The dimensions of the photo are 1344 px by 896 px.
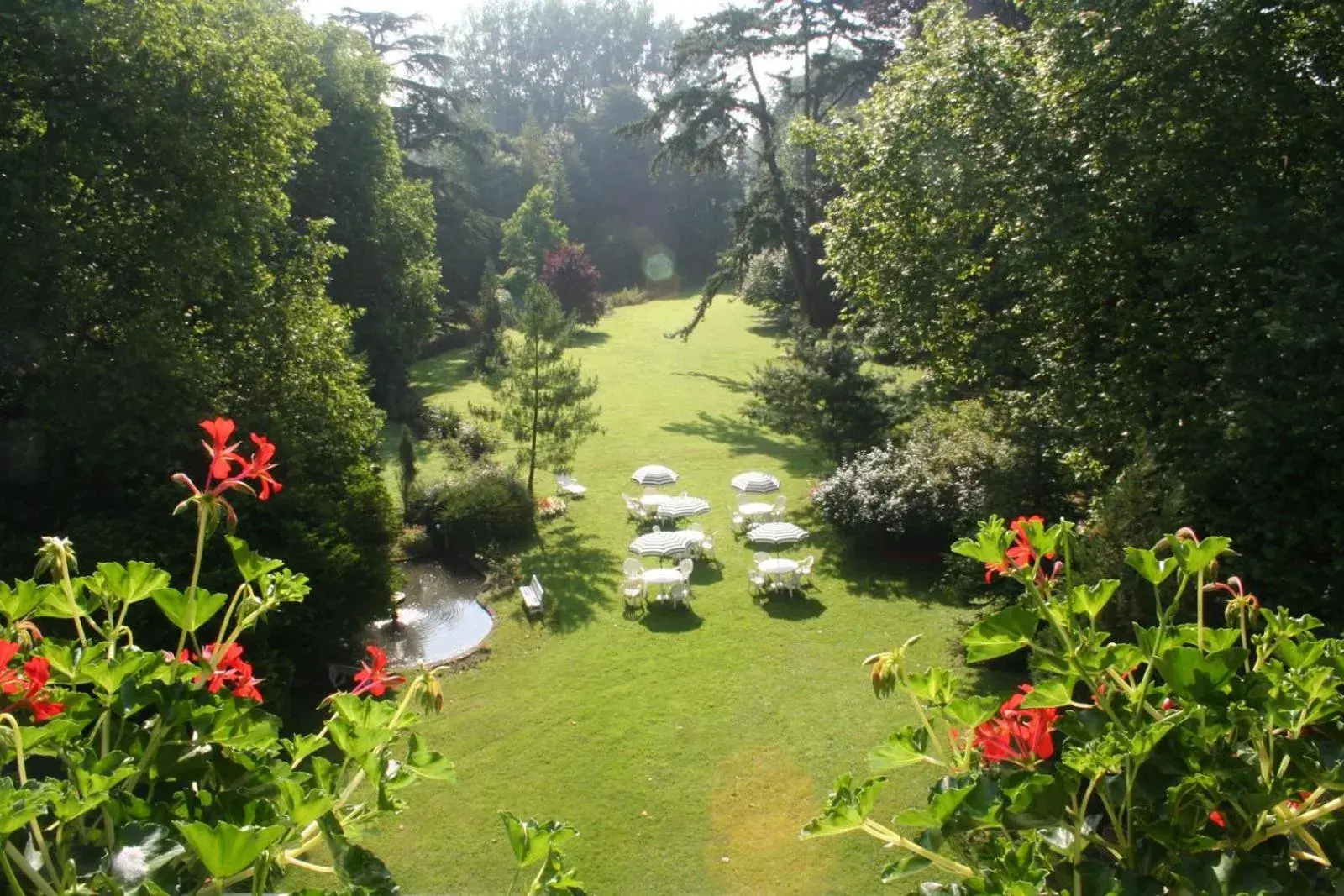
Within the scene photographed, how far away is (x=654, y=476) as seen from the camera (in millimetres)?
19484

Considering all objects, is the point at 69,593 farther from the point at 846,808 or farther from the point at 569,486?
the point at 569,486

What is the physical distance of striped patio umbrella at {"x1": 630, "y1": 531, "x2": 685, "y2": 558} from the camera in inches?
615

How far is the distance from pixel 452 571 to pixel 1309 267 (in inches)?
557

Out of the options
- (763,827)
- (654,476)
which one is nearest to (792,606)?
(654,476)

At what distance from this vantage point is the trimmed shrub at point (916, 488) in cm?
1523

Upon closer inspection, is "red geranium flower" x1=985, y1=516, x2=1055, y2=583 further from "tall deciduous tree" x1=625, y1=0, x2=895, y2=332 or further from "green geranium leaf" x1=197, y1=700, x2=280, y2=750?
"tall deciduous tree" x1=625, y1=0, x2=895, y2=332

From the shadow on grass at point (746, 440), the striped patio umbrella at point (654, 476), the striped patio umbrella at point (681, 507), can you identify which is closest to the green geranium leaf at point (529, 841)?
the striped patio umbrella at point (681, 507)

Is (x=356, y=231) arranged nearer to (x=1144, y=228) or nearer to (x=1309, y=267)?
(x=1144, y=228)

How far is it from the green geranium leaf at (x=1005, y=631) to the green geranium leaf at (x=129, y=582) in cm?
160

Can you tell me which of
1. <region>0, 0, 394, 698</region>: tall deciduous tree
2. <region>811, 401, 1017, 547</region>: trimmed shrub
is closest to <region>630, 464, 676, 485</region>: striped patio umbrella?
<region>811, 401, 1017, 547</region>: trimmed shrub

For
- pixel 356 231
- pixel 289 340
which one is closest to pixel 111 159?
pixel 289 340

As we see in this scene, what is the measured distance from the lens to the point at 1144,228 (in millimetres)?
9680

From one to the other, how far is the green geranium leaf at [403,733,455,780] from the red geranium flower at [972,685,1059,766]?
106 cm

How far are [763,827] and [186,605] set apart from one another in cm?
751
